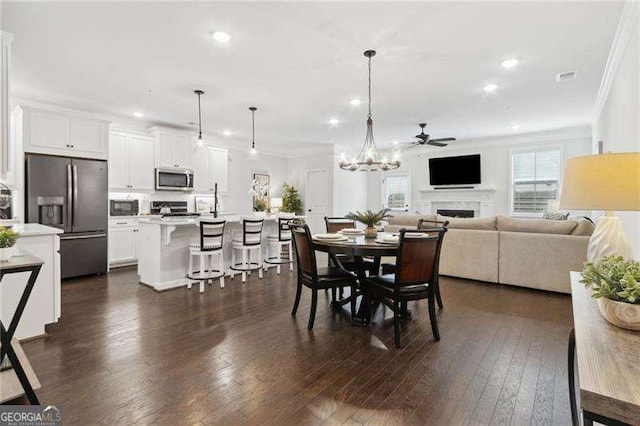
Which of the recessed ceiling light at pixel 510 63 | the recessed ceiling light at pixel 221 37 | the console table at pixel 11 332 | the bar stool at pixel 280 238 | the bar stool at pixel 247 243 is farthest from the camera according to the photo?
the bar stool at pixel 280 238

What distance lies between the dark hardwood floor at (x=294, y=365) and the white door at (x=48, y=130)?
104 inches

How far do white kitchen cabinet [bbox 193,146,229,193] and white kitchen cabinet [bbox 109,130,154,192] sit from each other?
932 millimetres

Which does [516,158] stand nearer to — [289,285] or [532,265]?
[532,265]

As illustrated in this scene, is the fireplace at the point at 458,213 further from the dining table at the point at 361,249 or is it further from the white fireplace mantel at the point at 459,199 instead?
the dining table at the point at 361,249

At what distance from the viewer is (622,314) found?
117 centimetres

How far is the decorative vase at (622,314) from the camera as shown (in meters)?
1.14

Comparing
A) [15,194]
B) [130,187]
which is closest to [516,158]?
[130,187]

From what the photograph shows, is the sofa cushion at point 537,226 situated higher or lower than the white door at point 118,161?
lower

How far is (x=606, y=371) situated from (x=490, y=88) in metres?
4.51

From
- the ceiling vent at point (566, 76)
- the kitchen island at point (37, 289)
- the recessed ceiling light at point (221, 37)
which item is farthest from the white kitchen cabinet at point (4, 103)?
the ceiling vent at point (566, 76)

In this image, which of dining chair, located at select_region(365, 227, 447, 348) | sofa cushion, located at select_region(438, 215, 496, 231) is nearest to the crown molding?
sofa cushion, located at select_region(438, 215, 496, 231)

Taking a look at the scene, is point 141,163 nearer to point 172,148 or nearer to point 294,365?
point 172,148

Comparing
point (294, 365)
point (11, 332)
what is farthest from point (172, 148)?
point (294, 365)

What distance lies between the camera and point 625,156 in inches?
55.8
